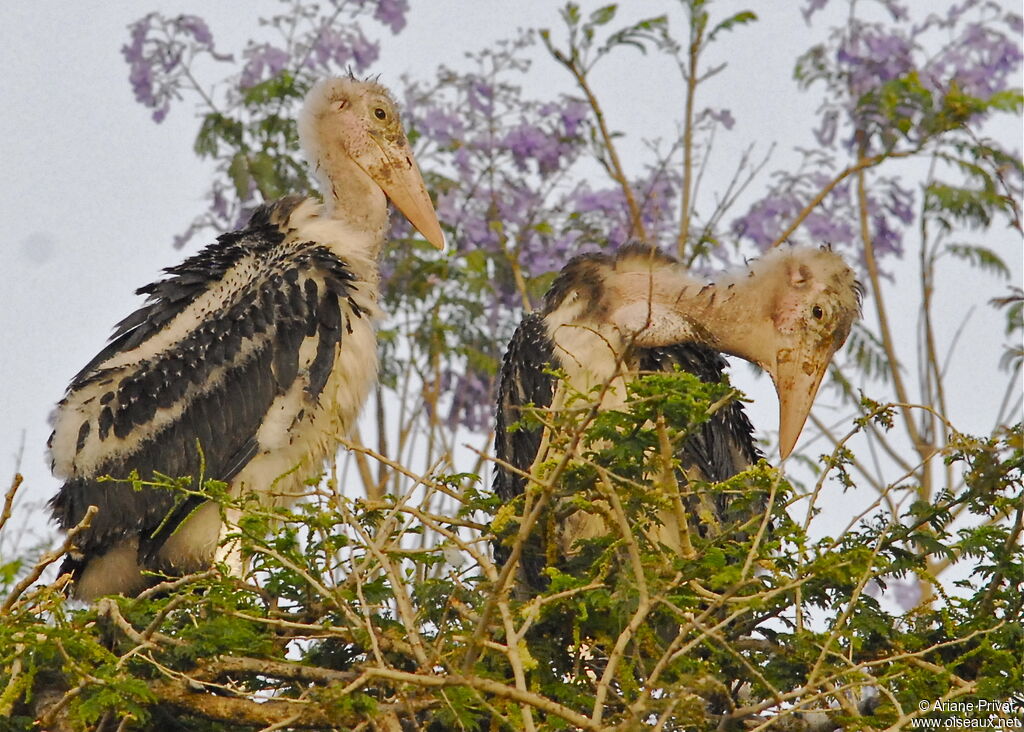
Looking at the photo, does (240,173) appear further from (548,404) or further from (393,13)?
(548,404)

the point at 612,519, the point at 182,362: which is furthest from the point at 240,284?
the point at 612,519

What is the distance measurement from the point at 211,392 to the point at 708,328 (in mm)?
1583

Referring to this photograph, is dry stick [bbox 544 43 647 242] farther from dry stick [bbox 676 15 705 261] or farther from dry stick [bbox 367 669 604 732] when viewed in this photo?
dry stick [bbox 367 669 604 732]

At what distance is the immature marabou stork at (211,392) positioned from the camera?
4.50 meters

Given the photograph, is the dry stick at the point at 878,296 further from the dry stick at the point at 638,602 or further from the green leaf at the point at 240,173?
the dry stick at the point at 638,602

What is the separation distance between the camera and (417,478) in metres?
3.12

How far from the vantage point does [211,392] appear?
4.62 m

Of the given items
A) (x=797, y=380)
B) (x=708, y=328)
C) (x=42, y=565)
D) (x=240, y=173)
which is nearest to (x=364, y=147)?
(x=240, y=173)

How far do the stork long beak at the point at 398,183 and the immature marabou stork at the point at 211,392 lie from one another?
A: 536mm

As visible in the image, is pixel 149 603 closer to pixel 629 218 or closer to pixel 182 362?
pixel 182 362

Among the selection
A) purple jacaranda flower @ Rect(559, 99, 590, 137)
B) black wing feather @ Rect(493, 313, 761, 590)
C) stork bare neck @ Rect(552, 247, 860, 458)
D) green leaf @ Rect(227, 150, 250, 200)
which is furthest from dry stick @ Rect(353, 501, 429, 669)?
purple jacaranda flower @ Rect(559, 99, 590, 137)

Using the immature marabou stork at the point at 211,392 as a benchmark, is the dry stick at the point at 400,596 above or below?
below

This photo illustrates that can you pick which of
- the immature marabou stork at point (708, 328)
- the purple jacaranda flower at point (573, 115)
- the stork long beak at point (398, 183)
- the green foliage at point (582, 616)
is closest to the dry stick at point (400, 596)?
the green foliage at point (582, 616)

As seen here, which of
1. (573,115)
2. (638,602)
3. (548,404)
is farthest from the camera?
(573,115)
